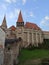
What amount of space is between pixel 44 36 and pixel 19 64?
45.4 metres

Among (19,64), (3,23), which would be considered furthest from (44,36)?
(19,64)

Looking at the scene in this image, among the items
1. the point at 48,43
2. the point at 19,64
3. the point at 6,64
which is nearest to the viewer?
the point at 6,64

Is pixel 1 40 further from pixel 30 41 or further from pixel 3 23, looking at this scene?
pixel 3 23

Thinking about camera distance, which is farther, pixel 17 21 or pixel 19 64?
pixel 17 21

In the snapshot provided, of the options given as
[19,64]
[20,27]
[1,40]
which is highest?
[20,27]

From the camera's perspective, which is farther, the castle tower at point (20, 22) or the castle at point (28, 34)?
the castle tower at point (20, 22)

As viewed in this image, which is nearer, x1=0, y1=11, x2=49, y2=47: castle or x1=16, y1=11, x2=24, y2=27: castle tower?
x1=0, y1=11, x2=49, y2=47: castle

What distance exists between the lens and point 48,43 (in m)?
90.4

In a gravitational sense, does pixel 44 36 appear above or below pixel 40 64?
above

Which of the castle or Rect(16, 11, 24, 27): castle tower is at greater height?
Rect(16, 11, 24, 27): castle tower

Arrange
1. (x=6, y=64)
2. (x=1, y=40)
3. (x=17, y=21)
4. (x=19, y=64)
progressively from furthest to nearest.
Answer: (x=17, y=21) < (x=19, y=64) < (x=1, y=40) < (x=6, y=64)

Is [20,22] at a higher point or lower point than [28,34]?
higher

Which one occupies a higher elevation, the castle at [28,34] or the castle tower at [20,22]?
the castle tower at [20,22]

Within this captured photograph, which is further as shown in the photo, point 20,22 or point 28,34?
point 20,22
